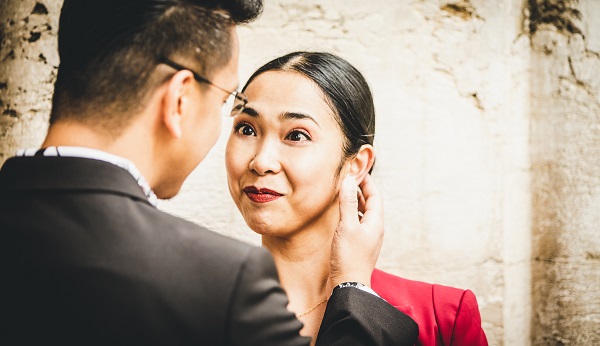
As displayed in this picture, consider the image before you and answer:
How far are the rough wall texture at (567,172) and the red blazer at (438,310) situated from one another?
2.54 feet

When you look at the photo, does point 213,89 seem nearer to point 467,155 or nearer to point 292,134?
point 292,134

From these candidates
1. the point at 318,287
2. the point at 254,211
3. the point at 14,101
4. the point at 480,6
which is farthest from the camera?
the point at 480,6

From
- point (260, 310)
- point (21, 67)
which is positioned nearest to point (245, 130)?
point (260, 310)

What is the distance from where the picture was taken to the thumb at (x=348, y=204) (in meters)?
1.69

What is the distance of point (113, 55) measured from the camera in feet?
3.43

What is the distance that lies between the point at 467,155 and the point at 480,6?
742 mm

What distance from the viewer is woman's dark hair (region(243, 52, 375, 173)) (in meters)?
1.75

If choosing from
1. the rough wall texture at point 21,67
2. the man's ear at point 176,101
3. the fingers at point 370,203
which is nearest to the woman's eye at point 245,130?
the fingers at point 370,203

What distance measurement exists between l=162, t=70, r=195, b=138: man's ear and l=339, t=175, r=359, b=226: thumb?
2.52 feet

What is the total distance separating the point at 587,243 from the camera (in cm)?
223

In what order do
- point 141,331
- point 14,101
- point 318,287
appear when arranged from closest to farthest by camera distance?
point 141,331 < point 318,287 < point 14,101

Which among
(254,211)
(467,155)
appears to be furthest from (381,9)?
(254,211)

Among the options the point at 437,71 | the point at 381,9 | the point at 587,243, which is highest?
the point at 381,9

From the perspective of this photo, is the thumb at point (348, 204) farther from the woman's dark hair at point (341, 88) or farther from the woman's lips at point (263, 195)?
the woman's lips at point (263, 195)
